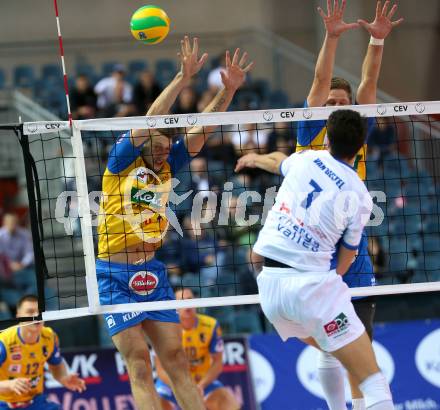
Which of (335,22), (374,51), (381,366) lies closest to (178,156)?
(335,22)

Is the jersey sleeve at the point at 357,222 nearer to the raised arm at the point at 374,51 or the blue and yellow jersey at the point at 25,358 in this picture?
the raised arm at the point at 374,51

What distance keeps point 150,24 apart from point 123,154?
47.9 inches

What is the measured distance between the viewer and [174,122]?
707 cm

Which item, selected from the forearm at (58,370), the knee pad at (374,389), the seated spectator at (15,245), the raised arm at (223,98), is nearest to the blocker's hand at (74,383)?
the forearm at (58,370)

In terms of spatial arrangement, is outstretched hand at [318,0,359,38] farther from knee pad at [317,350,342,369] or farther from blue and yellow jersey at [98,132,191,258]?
knee pad at [317,350,342,369]

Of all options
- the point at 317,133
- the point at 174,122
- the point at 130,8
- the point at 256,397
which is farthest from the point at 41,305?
the point at 130,8

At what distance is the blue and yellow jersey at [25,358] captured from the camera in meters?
9.40

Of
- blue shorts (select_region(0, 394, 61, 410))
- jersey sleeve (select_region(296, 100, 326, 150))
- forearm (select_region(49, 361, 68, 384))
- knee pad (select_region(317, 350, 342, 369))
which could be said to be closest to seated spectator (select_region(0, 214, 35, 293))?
forearm (select_region(49, 361, 68, 384))

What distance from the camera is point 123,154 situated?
7.11 meters

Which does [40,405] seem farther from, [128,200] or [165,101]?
[165,101]

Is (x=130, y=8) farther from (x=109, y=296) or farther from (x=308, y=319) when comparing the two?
(x=308, y=319)

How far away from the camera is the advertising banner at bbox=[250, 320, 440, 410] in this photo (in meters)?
11.1

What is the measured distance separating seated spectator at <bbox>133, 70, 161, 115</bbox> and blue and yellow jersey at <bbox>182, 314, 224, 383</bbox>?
6239 millimetres

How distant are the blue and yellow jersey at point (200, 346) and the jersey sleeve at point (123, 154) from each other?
4.05 meters
